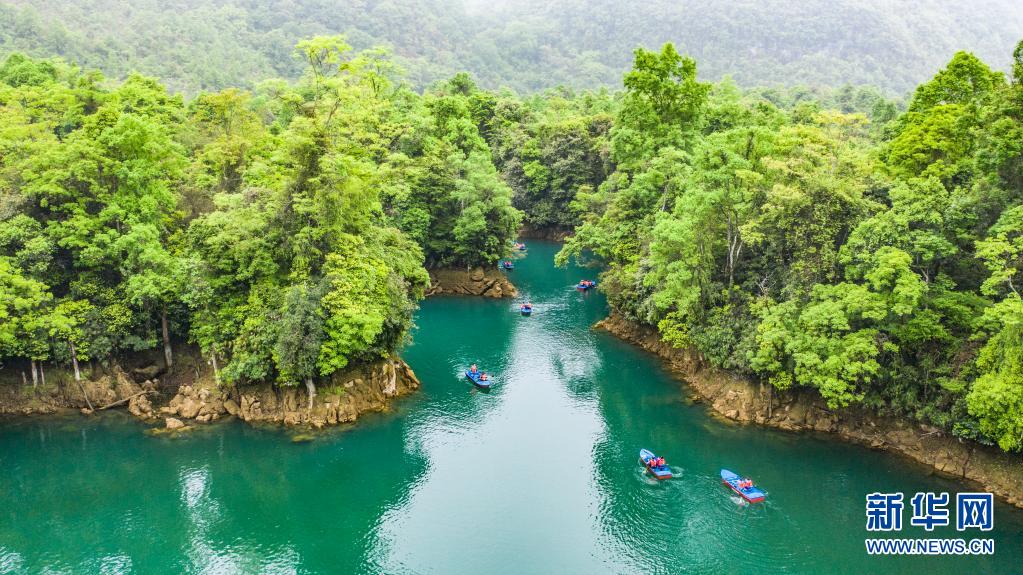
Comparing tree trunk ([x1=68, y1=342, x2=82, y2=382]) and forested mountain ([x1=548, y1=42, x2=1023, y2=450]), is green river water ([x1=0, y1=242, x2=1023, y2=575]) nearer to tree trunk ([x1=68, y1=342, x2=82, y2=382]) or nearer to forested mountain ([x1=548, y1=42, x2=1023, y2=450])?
tree trunk ([x1=68, y1=342, x2=82, y2=382])

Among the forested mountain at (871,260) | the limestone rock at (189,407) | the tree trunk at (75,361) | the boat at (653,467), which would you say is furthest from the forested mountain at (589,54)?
the boat at (653,467)

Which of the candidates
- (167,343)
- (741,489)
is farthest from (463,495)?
(167,343)

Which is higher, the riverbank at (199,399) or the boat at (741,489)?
the riverbank at (199,399)

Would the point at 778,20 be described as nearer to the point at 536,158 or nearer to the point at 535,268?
the point at 536,158

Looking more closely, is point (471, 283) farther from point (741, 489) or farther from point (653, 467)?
point (741, 489)

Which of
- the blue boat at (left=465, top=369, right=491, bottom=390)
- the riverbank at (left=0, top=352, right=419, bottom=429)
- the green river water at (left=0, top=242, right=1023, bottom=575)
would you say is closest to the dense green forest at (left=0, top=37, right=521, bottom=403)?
the riverbank at (left=0, top=352, right=419, bottom=429)

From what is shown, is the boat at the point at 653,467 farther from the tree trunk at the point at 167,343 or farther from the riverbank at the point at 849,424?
the tree trunk at the point at 167,343
